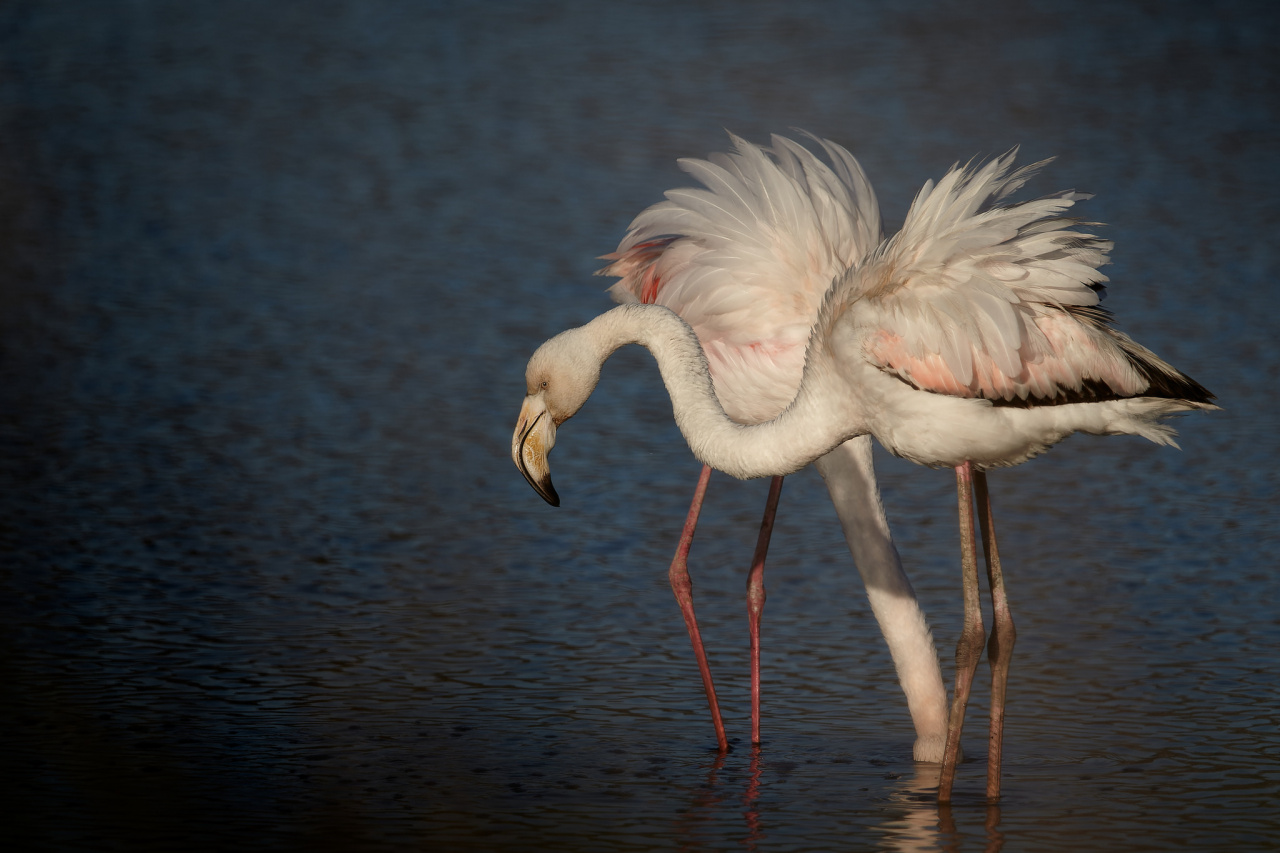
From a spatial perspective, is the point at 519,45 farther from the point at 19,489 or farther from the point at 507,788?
the point at 507,788

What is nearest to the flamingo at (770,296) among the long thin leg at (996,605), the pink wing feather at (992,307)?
the long thin leg at (996,605)

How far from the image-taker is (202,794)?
4.59m

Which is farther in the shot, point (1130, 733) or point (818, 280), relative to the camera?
point (818, 280)

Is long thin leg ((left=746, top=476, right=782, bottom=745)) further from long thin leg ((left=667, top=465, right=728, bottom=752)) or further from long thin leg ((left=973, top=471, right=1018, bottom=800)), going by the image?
long thin leg ((left=973, top=471, right=1018, bottom=800))

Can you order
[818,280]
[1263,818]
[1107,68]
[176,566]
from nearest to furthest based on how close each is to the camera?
[1263,818]
[818,280]
[176,566]
[1107,68]

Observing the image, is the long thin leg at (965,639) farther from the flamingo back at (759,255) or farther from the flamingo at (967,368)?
the flamingo back at (759,255)

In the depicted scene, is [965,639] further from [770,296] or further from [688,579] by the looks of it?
[770,296]

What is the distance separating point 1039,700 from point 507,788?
5.64ft

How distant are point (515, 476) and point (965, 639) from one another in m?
3.35

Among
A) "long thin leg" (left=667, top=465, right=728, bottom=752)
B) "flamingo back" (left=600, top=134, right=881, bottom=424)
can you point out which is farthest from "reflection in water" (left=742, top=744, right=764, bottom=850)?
"flamingo back" (left=600, top=134, right=881, bottom=424)

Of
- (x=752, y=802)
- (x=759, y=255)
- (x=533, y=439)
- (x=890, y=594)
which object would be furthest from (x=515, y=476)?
(x=752, y=802)

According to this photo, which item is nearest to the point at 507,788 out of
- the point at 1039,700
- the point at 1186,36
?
the point at 1039,700

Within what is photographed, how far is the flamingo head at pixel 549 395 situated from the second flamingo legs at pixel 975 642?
3.59ft

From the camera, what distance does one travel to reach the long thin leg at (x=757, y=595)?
5277 millimetres
